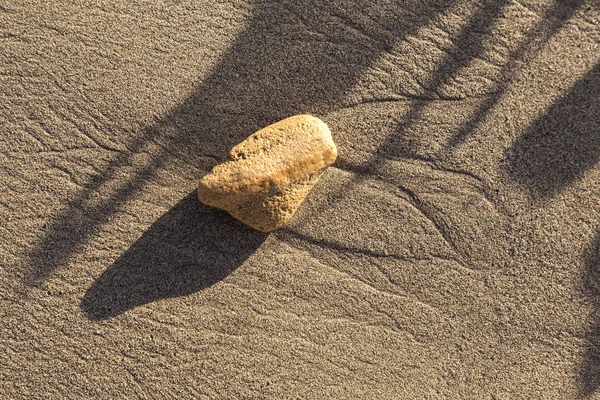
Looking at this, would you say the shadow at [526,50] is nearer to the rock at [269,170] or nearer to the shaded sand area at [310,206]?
the shaded sand area at [310,206]

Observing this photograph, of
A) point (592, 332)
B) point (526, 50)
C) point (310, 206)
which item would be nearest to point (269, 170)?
point (310, 206)

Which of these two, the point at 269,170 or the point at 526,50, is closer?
the point at 269,170

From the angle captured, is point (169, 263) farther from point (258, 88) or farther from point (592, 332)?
point (592, 332)

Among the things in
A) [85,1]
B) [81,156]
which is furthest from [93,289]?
[85,1]

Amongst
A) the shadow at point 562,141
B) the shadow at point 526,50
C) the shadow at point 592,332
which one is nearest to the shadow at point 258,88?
the shadow at point 526,50

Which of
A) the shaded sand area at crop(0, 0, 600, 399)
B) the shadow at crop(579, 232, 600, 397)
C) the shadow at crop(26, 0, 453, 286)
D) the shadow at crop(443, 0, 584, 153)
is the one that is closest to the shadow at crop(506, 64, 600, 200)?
the shaded sand area at crop(0, 0, 600, 399)

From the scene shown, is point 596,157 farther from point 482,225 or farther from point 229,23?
point 229,23

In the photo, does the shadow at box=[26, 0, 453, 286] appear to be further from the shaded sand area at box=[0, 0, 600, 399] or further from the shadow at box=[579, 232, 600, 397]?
the shadow at box=[579, 232, 600, 397]
